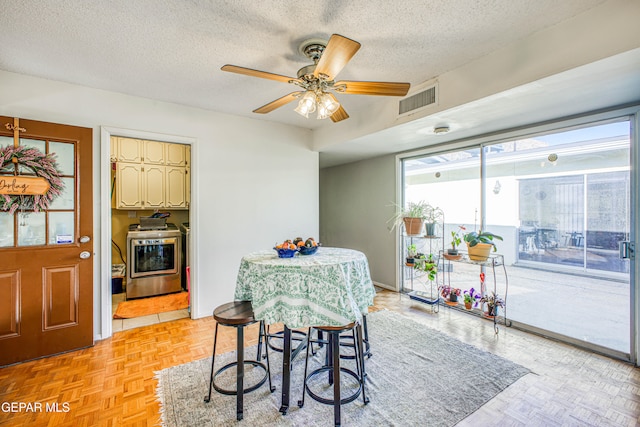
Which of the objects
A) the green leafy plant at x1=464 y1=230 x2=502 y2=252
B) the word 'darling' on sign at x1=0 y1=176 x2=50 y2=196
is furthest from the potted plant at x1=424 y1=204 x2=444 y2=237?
the word 'darling' on sign at x1=0 y1=176 x2=50 y2=196

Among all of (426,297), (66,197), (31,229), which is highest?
(66,197)

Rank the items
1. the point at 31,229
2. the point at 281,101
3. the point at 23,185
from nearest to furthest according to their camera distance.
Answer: the point at 281,101 → the point at 23,185 → the point at 31,229

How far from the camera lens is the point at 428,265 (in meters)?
3.78

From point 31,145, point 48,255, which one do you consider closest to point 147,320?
point 48,255

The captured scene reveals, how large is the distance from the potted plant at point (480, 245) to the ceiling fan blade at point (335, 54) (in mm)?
2467

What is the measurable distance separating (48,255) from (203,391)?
1927 mm

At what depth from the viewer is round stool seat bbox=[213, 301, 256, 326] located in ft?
6.14

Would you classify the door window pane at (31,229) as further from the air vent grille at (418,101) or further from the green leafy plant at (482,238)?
the green leafy plant at (482,238)

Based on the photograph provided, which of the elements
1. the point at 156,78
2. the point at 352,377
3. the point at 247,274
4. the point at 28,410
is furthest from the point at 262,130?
the point at 28,410

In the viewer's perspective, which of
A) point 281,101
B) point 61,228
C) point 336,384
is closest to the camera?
point 336,384

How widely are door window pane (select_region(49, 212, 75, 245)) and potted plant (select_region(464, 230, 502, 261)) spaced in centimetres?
406

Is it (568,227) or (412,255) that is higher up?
(568,227)

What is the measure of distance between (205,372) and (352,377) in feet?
3.85

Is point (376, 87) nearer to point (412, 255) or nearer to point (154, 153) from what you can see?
point (412, 255)
